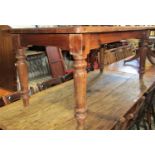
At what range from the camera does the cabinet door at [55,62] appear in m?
3.42

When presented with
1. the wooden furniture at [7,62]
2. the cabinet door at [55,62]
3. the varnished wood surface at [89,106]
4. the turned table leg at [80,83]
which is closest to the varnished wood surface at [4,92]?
the wooden furniture at [7,62]

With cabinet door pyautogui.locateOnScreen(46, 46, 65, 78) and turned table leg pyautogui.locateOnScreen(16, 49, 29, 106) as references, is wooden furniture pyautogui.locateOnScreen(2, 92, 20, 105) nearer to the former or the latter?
turned table leg pyautogui.locateOnScreen(16, 49, 29, 106)

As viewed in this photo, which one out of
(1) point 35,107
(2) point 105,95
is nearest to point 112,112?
(2) point 105,95

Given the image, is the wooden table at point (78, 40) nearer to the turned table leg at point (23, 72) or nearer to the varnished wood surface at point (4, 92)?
the turned table leg at point (23, 72)

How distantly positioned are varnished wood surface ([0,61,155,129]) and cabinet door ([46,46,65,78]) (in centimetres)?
97

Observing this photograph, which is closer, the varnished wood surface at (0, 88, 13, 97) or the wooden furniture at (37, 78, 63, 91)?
the wooden furniture at (37, 78, 63, 91)

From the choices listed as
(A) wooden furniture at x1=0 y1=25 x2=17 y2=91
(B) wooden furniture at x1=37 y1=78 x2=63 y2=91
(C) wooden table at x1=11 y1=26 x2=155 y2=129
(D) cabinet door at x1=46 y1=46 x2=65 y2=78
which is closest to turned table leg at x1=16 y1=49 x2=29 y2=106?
(C) wooden table at x1=11 y1=26 x2=155 y2=129

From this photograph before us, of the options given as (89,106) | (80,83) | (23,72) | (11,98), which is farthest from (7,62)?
(80,83)

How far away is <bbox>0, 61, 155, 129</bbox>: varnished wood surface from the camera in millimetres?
1490

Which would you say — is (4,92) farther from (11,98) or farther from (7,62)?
(11,98)

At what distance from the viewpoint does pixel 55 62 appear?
3471 millimetres
